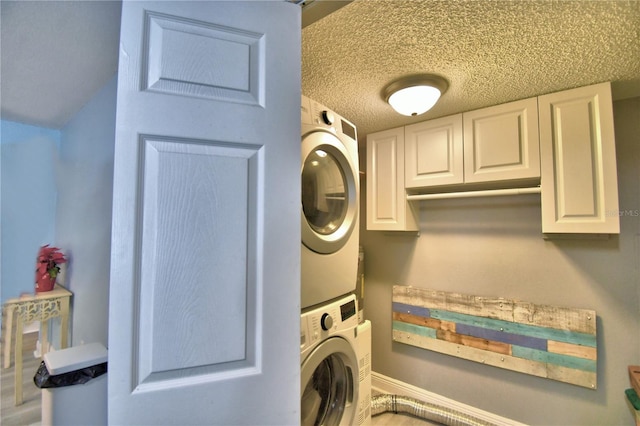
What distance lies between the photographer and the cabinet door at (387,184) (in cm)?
224

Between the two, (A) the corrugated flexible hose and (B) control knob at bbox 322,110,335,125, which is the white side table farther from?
(A) the corrugated flexible hose

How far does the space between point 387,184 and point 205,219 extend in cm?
178

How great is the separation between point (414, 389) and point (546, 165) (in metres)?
1.96

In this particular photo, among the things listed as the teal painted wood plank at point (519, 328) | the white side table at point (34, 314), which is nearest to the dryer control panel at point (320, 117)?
the white side table at point (34, 314)

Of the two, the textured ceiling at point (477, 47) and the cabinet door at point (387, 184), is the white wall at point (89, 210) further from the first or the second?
the cabinet door at point (387, 184)

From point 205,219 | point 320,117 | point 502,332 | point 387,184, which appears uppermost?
point 320,117

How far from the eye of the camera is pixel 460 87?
65.1 inches

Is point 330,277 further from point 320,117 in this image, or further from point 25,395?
point 25,395

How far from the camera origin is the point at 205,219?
30.0 inches

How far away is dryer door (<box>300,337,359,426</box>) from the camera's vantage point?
52.4 inches

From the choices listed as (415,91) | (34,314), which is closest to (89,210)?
(34,314)

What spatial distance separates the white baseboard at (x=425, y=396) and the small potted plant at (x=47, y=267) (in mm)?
2478

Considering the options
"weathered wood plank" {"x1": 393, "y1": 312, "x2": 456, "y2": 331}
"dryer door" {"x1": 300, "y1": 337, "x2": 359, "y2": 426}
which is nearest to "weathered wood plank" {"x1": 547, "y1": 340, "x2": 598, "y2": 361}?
"weathered wood plank" {"x1": 393, "y1": 312, "x2": 456, "y2": 331}

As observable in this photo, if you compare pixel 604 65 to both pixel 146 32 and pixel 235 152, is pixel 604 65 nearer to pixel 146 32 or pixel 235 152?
pixel 235 152
